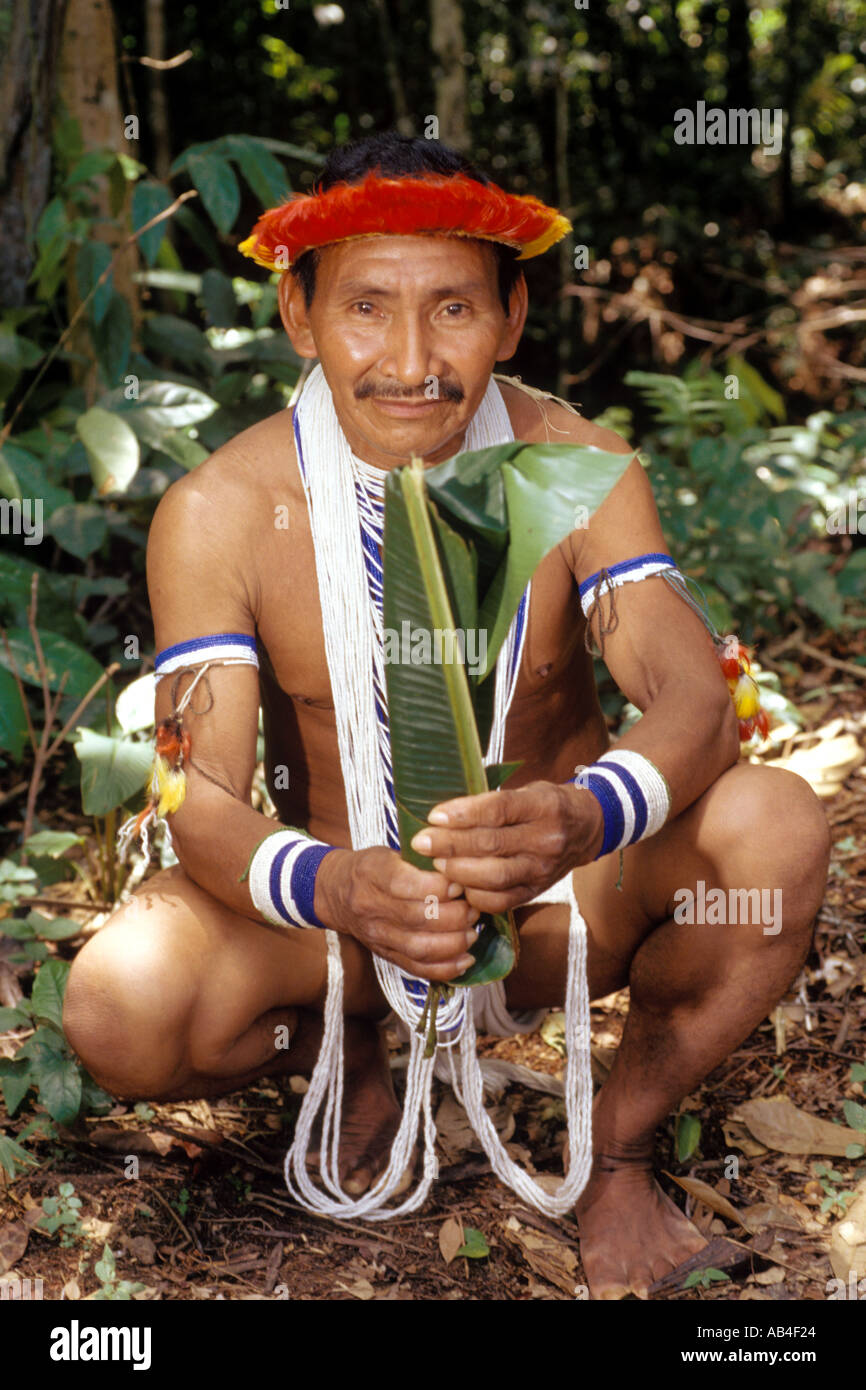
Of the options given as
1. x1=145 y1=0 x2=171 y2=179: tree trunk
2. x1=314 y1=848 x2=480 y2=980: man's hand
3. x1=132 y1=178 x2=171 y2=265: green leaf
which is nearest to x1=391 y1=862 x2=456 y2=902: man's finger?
x1=314 y1=848 x2=480 y2=980: man's hand

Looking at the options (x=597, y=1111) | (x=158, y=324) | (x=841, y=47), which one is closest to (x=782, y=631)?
(x=158, y=324)

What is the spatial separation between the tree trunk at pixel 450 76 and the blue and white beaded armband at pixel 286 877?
5.49m

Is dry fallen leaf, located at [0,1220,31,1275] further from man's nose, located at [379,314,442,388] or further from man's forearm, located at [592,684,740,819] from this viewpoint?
man's nose, located at [379,314,442,388]

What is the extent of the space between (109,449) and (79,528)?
0.74ft

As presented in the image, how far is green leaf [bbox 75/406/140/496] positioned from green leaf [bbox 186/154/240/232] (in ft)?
1.91

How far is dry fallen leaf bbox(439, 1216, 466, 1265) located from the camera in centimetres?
217

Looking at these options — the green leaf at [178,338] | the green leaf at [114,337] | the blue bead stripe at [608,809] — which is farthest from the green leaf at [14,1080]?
the green leaf at [178,338]

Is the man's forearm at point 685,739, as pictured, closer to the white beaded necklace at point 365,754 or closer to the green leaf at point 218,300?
the white beaded necklace at point 365,754

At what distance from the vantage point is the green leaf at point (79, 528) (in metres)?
3.12

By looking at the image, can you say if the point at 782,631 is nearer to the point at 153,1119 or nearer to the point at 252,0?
the point at 153,1119

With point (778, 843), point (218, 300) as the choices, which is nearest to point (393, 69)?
point (218, 300)

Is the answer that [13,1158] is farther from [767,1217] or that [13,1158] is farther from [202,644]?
[767,1217]

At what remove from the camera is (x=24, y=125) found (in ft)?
11.9
